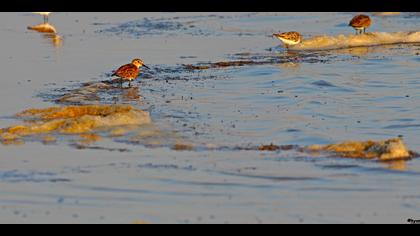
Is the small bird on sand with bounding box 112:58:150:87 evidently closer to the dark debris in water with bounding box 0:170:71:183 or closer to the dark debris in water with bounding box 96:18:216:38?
the dark debris in water with bounding box 0:170:71:183

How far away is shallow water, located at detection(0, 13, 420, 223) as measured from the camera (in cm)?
867

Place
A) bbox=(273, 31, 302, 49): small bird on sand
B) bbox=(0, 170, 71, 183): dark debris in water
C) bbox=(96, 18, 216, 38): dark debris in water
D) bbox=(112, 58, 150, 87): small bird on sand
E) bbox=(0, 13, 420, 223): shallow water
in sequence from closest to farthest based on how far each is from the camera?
1. bbox=(0, 13, 420, 223): shallow water
2. bbox=(0, 170, 71, 183): dark debris in water
3. bbox=(112, 58, 150, 87): small bird on sand
4. bbox=(273, 31, 302, 49): small bird on sand
5. bbox=(96, 18, 216, 38): dark debris in water

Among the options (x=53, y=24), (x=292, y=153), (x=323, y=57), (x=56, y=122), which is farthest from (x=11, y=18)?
(x=292, y=153)

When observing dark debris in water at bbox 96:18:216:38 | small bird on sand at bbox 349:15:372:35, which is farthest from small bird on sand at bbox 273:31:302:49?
dark debris in water at bbox 96:18:216:38

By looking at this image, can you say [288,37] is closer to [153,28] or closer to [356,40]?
[356,40]

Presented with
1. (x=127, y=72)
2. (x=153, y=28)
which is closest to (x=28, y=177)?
(x=127, y=72)

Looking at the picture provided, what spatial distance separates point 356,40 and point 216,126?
10.3m

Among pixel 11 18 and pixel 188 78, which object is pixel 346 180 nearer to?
pixel 188 78

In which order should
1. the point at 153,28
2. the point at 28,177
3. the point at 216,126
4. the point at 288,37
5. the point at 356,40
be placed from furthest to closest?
the point at 153,28 → the point at 356,40 → the point at 288,37 → the point at 216,126 → the point at 28,177

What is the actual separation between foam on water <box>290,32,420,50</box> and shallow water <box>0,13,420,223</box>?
527 millimetres

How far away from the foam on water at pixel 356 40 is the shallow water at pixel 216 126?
53cm

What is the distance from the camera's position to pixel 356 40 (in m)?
22.4

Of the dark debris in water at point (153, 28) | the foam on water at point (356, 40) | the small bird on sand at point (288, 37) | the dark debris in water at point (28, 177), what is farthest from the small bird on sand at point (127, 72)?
the dark debris in water at point (153, 28)
